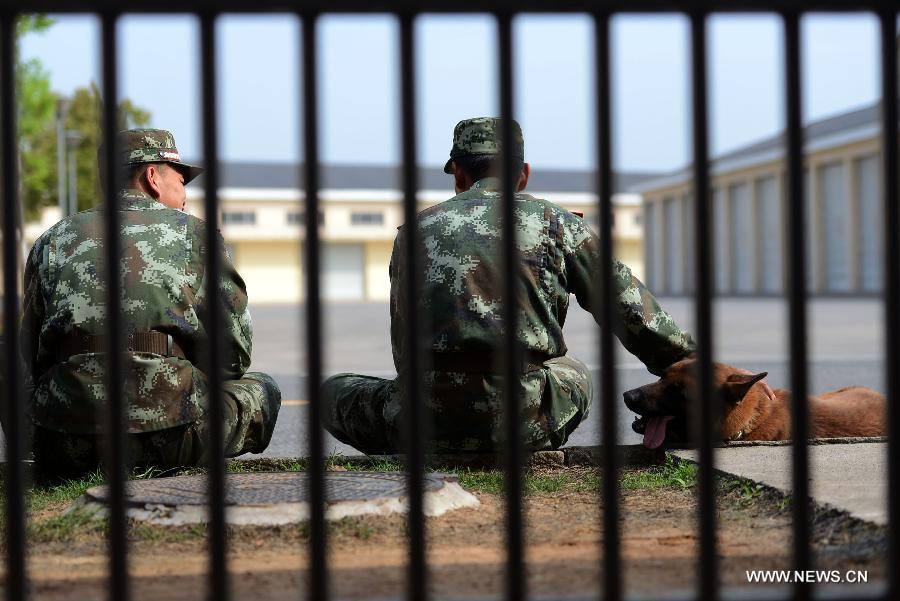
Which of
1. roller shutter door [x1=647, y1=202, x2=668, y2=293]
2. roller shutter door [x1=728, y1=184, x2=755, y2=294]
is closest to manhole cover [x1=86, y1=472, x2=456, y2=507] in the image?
roller shutter door [x1=728, y1=184, x2=755, y2=294]

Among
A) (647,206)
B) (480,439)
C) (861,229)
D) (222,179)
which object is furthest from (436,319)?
(647,206)

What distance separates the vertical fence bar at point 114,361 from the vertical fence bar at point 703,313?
3.38 feet

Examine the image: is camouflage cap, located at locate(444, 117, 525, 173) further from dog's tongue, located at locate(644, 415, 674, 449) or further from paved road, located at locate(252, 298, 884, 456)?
dog's tongue, located at locate(644, 415, 674, 449)

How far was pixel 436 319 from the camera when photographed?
14.0ft

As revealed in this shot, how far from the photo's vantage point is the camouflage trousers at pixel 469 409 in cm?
431

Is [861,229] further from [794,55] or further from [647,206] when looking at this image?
[794,55]

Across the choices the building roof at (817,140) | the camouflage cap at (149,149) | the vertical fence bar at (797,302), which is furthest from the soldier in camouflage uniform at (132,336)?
the building roof at (817,140)

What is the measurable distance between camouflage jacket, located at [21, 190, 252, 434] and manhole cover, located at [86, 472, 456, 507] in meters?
0.35

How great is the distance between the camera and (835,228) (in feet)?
132

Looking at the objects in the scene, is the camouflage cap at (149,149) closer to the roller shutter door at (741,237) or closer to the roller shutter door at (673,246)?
the roller shutter door at (741,237)

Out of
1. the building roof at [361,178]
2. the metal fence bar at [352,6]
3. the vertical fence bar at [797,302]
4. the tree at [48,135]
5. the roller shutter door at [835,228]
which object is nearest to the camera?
the metal fence bar at [352,6]

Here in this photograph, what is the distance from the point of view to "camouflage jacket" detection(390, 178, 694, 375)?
13.9ft

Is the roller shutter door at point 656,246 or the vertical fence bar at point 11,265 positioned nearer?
the vertical fence bar at point 11,265

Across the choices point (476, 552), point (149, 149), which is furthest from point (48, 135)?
point (476, 552)
